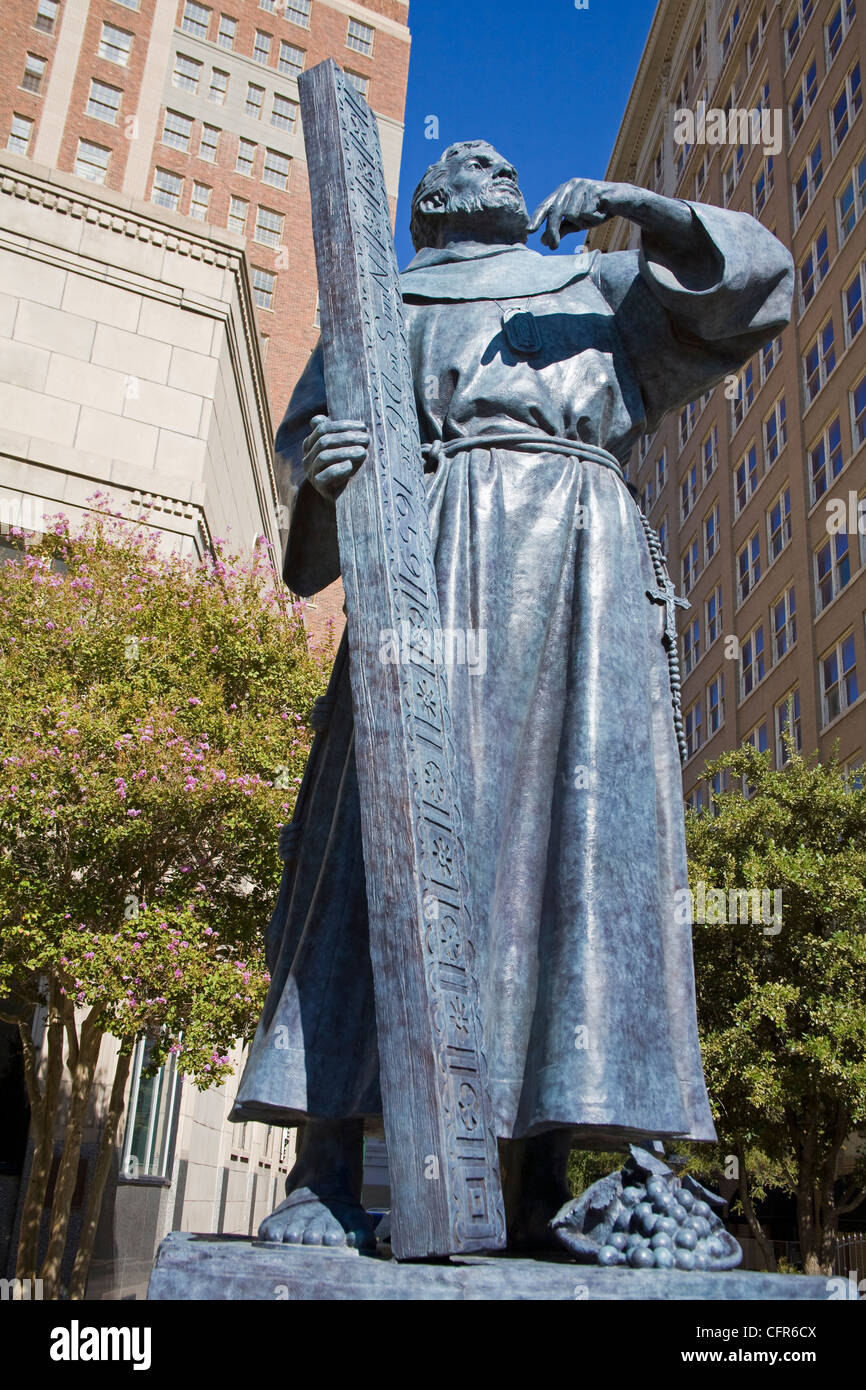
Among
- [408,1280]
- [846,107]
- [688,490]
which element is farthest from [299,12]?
[408,1280]

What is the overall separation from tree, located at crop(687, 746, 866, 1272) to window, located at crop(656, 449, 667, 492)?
37.7m

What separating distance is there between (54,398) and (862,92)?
98.1ft

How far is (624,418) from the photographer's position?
399cm

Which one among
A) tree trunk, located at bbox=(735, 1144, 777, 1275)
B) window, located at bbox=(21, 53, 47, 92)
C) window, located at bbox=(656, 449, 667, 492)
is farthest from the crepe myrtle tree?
window, located at bbox=(656, 449, 667, 492)

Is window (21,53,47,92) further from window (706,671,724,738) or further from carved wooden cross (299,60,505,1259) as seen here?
carved wooden cross (299,60,505,1259)

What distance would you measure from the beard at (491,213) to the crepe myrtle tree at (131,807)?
9.43m

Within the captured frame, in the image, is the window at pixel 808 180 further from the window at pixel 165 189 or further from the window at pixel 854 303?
the window at pixel 165 189

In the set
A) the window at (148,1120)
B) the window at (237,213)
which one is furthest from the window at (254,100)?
the window at (148,1120)

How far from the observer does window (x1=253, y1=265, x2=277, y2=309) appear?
52.4m

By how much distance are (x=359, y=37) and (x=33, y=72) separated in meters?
16.4

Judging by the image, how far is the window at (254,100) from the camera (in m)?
54.3

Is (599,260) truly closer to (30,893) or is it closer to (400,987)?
(400,987)

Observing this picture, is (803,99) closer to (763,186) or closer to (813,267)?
(763,186)
